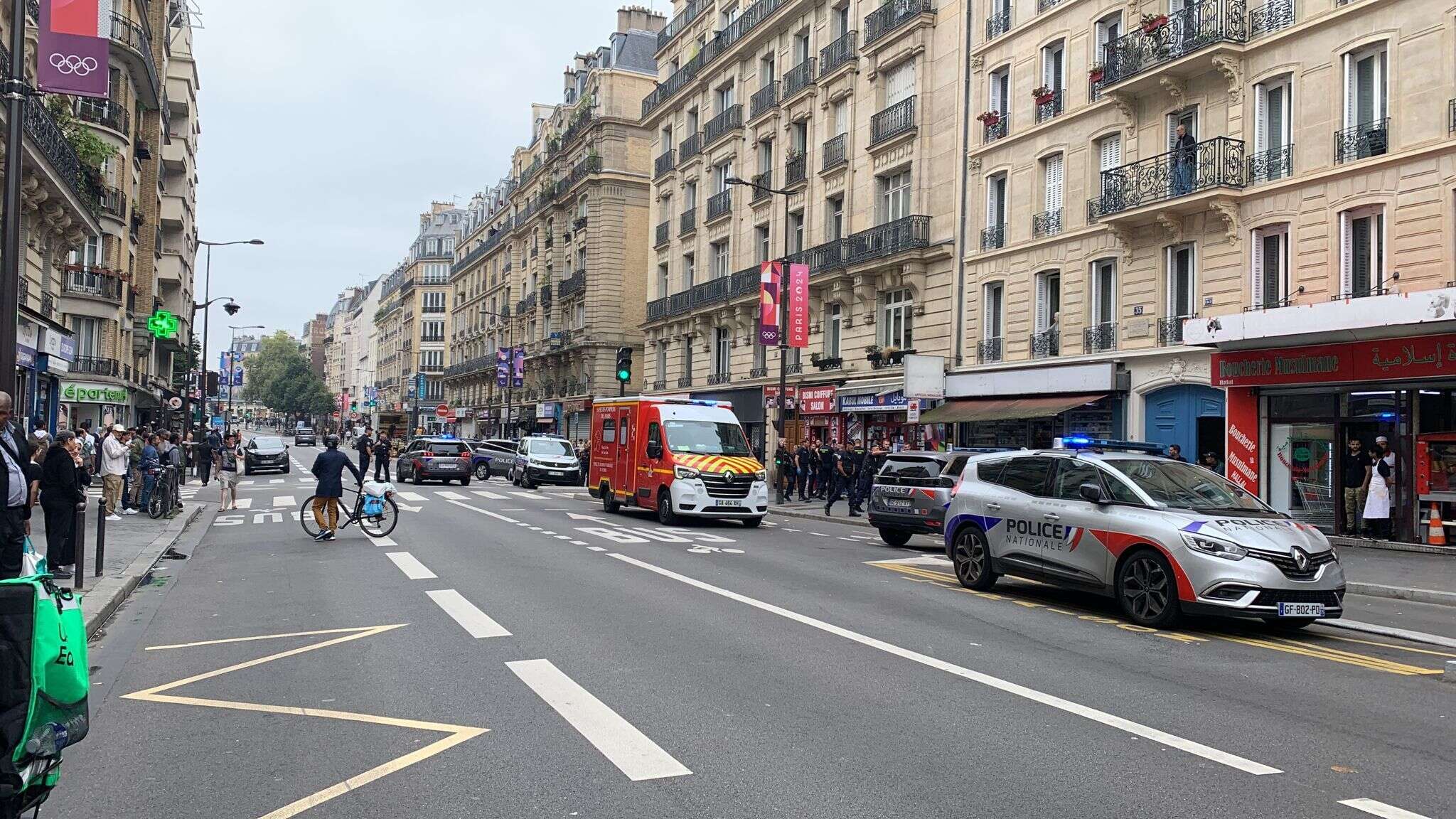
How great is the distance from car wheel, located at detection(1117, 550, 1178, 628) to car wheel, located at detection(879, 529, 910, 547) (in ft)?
28.6

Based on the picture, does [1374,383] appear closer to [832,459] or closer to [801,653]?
[832,459]

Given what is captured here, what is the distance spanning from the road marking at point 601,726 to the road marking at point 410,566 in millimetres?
5384

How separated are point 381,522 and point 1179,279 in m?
16.6

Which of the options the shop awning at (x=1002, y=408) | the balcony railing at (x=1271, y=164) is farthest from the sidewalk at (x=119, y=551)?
the balcony railing at (x=1271, y=164)

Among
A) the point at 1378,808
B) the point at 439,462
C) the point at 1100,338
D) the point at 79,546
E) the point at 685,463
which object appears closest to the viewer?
the point at 1378,808

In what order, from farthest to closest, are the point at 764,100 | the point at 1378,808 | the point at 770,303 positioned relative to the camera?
the point at 764,100
the point at 770,303
the point at 1378,808

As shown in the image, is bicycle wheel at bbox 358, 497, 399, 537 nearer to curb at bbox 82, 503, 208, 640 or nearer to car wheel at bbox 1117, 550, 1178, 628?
curb at bbox 82, 503, 208, 640

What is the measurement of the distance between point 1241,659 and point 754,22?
36.7 metres

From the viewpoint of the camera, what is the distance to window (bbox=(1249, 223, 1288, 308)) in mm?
21234

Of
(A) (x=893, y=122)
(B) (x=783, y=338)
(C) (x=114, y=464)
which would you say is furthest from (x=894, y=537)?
(A) (x=893, y=122)

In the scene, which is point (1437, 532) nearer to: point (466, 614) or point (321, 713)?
point (466, 614)

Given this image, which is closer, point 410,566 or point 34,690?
point 34,690

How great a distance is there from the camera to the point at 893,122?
33.2 metres

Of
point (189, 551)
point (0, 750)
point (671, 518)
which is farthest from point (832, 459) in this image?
point (0, 750)
